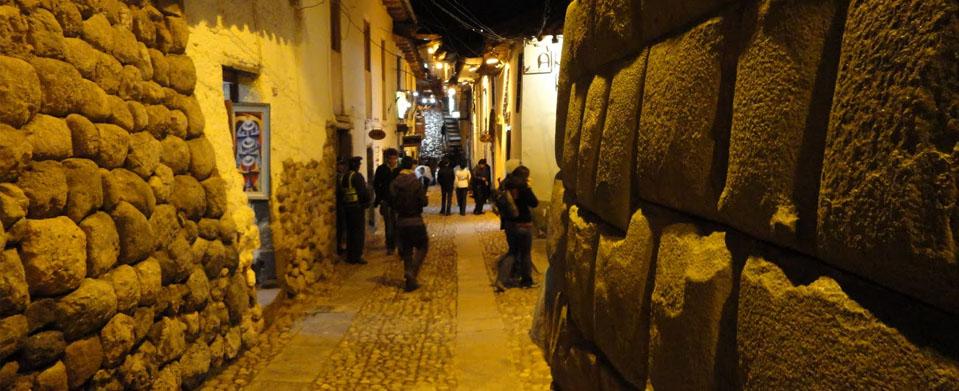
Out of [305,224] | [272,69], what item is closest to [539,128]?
[305,224]

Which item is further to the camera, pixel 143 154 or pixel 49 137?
pixel 143 154

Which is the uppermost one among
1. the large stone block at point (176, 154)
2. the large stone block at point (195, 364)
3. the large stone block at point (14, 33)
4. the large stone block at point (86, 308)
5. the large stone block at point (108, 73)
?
the large stone block at point (14, 33)

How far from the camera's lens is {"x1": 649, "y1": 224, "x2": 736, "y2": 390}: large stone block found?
1.38m

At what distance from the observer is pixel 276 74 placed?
24.7ft

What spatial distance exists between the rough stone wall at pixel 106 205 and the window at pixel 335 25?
5.64m

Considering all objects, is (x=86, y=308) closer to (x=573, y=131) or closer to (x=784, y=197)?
(x=573, y=131)

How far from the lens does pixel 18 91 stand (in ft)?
9.87

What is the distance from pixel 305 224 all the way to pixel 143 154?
420 centimetres

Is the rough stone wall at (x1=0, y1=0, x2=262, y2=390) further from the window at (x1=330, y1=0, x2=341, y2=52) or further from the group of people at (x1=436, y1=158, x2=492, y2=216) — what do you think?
the group of people at (x1=436, y1=158, x2=492, y2=216)

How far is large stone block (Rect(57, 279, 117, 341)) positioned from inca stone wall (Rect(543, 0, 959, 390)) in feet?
8.82

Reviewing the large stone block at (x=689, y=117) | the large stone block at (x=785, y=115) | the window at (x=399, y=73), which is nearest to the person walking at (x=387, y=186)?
the large stone block at (x=689, y=117)

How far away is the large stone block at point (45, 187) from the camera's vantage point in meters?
3.10

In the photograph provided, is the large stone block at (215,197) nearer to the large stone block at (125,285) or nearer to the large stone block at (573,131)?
the large stone block at (125,285)

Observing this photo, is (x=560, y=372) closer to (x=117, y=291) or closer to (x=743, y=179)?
(x=743, y=179)
